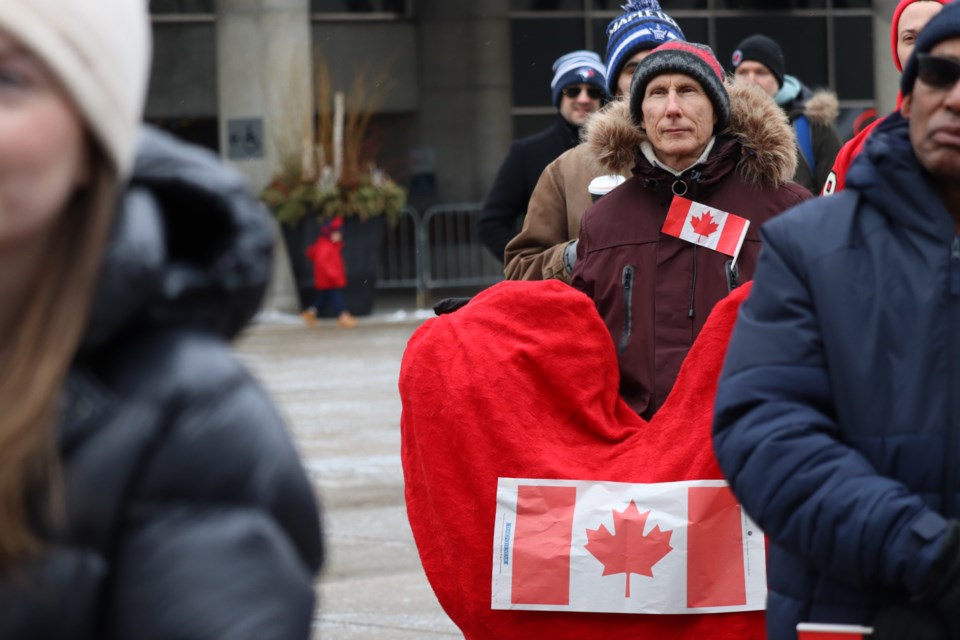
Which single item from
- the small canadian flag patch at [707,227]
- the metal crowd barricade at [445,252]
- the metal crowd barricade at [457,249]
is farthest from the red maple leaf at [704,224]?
the metal crowd barricade at [457,249]

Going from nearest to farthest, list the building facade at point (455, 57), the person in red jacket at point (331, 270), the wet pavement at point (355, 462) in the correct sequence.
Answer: the wet pavement at point (355, 462), the person in red jacket at point (331, 270), the building facade at point (455, 57)

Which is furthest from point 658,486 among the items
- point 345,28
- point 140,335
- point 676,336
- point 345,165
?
point 345,28

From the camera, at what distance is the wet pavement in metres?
6.72

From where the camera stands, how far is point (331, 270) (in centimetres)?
1988

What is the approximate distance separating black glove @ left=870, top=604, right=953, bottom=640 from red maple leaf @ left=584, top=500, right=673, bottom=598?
1673 mm

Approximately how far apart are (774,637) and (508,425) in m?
1.70

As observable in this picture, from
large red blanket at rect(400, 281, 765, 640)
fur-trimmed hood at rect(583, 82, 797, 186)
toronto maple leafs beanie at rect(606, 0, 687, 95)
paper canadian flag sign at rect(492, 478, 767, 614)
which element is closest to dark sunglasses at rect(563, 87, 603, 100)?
toronto maple leafs beanie at rect(606, 0, 687, 95)

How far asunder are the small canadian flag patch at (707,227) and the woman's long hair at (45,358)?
3454 millimetres

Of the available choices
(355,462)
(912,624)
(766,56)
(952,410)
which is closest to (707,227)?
(952,410)

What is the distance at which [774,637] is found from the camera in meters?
3.14

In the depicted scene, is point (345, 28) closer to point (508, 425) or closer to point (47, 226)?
point (508, 425)

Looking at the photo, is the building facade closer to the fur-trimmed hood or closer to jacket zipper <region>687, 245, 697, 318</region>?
the fur-trimmed hood

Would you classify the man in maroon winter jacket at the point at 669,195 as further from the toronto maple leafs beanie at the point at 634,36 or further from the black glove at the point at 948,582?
the black glove at the point at 948,582

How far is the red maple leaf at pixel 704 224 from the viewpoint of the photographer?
16.6 feet
